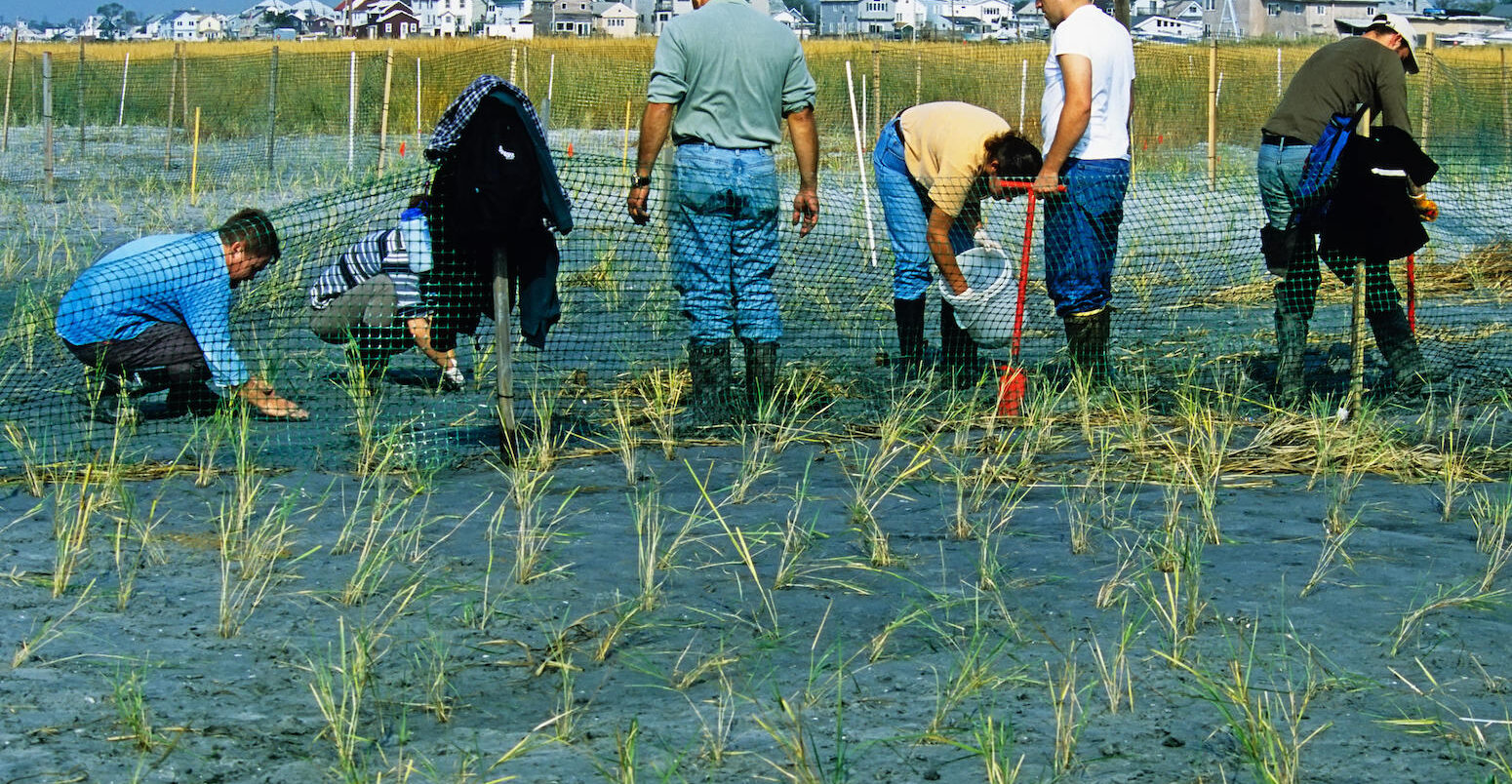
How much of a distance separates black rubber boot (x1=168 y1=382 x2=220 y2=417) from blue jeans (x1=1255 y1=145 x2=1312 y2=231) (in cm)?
449

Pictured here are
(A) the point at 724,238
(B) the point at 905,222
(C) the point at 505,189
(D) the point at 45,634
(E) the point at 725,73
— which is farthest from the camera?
(B) the point at 905,222

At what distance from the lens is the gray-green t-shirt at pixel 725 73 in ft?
19.5

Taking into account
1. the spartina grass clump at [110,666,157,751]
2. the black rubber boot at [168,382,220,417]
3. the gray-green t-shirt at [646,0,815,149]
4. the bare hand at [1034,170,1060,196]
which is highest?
the gray-green t-shirt at [646,0,815,149]

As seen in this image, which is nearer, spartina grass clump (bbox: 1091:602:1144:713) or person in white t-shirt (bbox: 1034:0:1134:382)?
spartina grass clump (bbox: 1091:602:1144:713)

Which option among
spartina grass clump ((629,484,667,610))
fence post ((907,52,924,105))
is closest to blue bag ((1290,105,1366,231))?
spartina grass clump ((629,484,667,610))

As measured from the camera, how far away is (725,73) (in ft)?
19.5

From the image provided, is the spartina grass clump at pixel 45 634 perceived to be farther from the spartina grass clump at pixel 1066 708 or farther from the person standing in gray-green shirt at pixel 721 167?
the person standing in gray-green shirt at pixel 721 167

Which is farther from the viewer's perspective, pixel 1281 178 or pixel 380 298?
pixel 380 298

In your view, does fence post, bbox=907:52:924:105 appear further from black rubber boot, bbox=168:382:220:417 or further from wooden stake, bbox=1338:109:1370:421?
black rubber boot, bbox=168:382:220:417

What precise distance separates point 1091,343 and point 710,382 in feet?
5.28

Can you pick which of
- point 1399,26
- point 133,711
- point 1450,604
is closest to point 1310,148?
point 1399,26

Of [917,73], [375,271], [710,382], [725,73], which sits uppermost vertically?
[917,73]

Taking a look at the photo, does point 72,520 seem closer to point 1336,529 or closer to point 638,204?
point 638,204

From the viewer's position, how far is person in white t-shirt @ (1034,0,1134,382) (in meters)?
6.05
